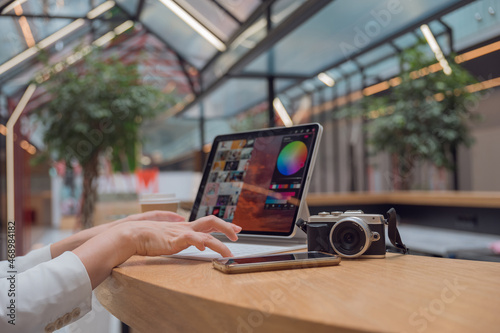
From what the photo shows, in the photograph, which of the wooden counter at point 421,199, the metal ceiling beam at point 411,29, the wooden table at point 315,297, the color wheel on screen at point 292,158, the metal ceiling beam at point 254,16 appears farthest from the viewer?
the metal ceiling beam at point 254,16

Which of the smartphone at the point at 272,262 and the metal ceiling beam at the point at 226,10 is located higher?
the metal ceiling beam at the point at 226,10

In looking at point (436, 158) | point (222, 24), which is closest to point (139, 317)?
point (222, 24)

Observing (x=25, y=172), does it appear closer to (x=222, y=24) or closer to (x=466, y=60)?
→ (x=222, y=24)

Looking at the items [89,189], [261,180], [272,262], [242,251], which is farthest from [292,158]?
[89,189]

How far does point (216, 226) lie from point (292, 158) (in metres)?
0.31

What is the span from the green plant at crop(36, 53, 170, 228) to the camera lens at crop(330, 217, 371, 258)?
3.16 meters

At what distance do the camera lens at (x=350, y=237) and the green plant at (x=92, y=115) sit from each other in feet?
10.4

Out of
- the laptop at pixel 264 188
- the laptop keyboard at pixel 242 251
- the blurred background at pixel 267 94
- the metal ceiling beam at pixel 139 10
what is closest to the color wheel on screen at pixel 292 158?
the laptop at pixel 264 188

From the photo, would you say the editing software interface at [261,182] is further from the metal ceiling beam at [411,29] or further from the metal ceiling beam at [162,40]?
the metal ceiling beam at [162,40]

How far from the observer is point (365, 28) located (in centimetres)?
279

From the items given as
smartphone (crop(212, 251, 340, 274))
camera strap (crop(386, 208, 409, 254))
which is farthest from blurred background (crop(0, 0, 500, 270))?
smartphone (crop(212, 251, 340, 274))

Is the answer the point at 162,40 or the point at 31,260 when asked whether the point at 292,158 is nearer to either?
the point at 31,260

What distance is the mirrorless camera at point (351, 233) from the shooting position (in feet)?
2.85

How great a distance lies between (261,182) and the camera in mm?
1146
